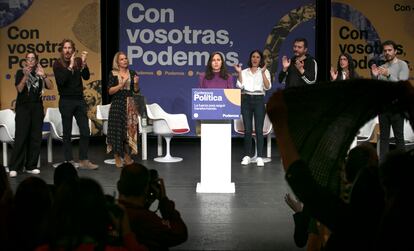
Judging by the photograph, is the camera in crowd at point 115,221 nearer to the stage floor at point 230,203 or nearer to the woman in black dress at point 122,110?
the stage floor at point 230,203

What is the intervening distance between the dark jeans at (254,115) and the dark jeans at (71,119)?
2247mm

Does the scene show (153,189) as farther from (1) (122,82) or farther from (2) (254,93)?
(2) (254,93)

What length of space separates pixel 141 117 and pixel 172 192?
8.91 feet

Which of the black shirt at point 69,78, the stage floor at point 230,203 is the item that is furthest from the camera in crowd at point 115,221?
the black shirt at point 69,78

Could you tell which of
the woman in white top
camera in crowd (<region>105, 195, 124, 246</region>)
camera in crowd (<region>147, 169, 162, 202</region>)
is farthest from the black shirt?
camera in crowd (<region>105, 195, 124, 246</region>)

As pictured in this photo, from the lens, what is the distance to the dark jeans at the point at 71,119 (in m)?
8.04

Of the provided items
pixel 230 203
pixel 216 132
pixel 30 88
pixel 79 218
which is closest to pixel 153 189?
pixel 79 218

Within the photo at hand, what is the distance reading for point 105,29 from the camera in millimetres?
11039

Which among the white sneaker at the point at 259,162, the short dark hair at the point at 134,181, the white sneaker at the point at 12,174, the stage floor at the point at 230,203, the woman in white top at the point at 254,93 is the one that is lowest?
the stage floor at the point at 230,203

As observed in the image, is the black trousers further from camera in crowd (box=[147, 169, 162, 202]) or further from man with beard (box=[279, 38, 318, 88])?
camera in crowd (box=[147, 169, 162, 202])

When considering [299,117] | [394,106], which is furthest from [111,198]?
[394,106]

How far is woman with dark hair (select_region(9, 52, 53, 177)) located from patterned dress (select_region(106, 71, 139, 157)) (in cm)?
92

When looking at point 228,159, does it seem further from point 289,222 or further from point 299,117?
point 299,117

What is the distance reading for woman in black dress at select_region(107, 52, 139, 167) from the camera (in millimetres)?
8164
